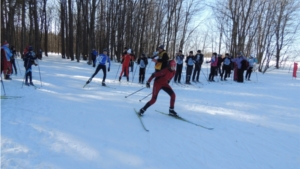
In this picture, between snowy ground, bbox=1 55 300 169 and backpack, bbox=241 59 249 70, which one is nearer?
snowy ground, bbox=1 55 300 169

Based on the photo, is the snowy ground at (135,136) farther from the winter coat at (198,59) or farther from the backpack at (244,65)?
the backpack at (244,65)

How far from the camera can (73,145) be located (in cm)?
486

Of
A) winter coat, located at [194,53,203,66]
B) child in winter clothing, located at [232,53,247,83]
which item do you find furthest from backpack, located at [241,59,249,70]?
winter coat, located at [194,53,203,66]

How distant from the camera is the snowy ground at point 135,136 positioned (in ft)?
14.5

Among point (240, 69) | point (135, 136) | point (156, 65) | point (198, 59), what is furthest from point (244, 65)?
point (135, 136)

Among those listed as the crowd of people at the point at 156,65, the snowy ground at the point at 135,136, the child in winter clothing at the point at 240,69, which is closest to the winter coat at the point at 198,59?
the crowd of people at the point at 156,65

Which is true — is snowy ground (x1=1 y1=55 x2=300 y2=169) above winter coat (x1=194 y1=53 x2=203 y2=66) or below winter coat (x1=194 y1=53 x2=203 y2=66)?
below

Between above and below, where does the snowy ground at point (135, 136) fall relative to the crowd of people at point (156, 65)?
below

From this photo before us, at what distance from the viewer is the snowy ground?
441 centimetres

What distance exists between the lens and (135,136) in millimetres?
5656

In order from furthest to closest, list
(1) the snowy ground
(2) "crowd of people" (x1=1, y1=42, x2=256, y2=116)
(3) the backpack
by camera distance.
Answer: (3) the backpack
(2) "crowd of people" (x1=1, y1=42, x2=256, y2=116)
(1) the snowy ground

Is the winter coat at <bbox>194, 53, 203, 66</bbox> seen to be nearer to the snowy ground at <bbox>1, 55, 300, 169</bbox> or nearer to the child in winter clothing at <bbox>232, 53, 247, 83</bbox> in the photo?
the child in winter clothing at <bbox>232, 53, 247, 83</bbox>

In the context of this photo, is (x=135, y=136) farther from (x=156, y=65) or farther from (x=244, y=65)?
(x=244, y=65)

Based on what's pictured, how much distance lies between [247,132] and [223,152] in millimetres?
1726
